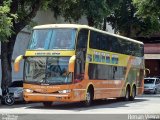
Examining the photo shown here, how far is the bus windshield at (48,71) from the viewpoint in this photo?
22.8 meters

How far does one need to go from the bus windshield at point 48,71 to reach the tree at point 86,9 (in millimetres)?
9403

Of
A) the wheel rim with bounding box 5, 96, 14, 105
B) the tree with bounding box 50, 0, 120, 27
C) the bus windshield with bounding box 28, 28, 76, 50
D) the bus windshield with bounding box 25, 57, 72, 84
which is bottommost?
the wheel rim with bounding box 5, 96, 14, 105

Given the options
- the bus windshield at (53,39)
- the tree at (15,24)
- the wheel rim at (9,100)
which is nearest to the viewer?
the bus windshield at (53,39)

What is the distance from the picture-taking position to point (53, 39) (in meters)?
23.4

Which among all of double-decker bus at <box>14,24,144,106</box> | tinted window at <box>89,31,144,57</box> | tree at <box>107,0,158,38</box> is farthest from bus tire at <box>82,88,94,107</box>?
tree at <box>107,0,158,38</box>

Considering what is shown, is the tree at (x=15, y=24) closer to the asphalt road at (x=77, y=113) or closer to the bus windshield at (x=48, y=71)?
the asphalt road at (x=77, y=113)

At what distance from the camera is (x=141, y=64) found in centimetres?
3394

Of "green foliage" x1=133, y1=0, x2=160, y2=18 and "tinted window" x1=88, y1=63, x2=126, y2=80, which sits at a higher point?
"green foliage" x1=133, y1=0, x2=160, y2=18

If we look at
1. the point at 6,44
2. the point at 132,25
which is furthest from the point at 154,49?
the point at 6,44

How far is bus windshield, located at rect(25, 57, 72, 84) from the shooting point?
898 inches

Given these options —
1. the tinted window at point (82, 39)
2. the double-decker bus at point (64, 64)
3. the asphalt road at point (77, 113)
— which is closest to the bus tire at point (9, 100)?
the asphalt road at point (77, 113)

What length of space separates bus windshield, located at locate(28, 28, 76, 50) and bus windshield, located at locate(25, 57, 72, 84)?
2.07 feet

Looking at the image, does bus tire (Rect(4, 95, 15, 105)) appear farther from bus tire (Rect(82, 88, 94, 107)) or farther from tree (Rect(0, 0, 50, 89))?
bus tire (Rect(82, 88, 94, 107))

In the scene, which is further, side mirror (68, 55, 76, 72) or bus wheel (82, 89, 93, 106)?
bus wheel (82, 89, 93, 106)
